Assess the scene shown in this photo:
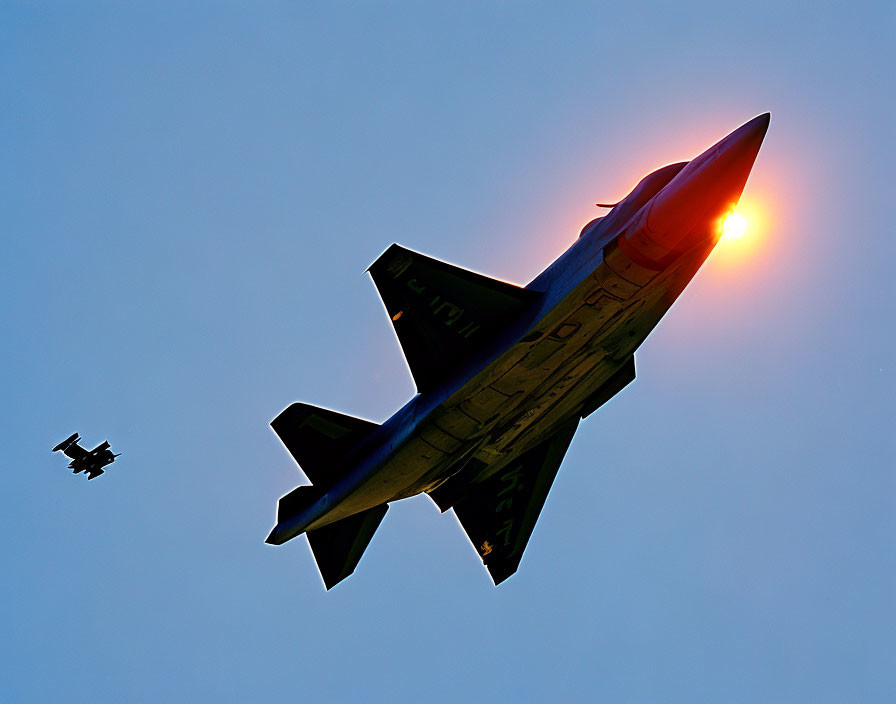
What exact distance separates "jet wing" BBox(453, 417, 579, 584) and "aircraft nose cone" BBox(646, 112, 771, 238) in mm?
10259

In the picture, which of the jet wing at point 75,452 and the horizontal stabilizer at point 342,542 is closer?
the jet wing at point 75,452

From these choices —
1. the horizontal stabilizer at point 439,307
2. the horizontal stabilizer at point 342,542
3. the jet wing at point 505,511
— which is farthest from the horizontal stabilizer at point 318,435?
the jet wing at point 505,511

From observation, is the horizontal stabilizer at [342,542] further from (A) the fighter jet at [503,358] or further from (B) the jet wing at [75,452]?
(B) the jet wing at [75,452]

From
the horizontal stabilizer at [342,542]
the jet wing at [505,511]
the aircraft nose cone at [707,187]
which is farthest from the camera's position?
the jet wing at [505,511]

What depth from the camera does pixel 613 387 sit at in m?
24.3

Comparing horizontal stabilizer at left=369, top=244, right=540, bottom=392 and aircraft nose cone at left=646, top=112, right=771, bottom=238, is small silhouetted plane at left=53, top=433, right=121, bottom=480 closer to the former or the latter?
horizontal stabilizer at left=369, top=244, right=540, bottom=392

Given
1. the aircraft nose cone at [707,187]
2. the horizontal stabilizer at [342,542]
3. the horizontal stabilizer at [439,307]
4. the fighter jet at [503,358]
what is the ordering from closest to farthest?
the aircraft nose cone at [707,187] < the fighter jet at [503,358] < the horizontal stabilizer at [439,307] < the horizontal stabilizer at [342,542]

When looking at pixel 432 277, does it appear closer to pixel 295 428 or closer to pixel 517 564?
pixel 295 428

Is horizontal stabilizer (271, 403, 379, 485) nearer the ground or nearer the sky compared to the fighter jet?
nearer the sky

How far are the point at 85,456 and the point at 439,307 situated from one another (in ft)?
32.7

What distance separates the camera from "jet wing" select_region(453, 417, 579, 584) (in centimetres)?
2736

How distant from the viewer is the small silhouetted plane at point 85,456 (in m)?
23.4

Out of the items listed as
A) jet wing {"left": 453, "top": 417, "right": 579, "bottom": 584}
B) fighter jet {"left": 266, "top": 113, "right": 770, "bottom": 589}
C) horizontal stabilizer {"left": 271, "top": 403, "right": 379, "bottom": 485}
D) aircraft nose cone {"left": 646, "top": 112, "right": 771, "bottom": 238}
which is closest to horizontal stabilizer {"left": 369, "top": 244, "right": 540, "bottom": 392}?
fighter jet {"left": 266, "top": 113, "right": 770, "bottom": 589}

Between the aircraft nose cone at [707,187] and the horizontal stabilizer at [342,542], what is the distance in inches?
481
